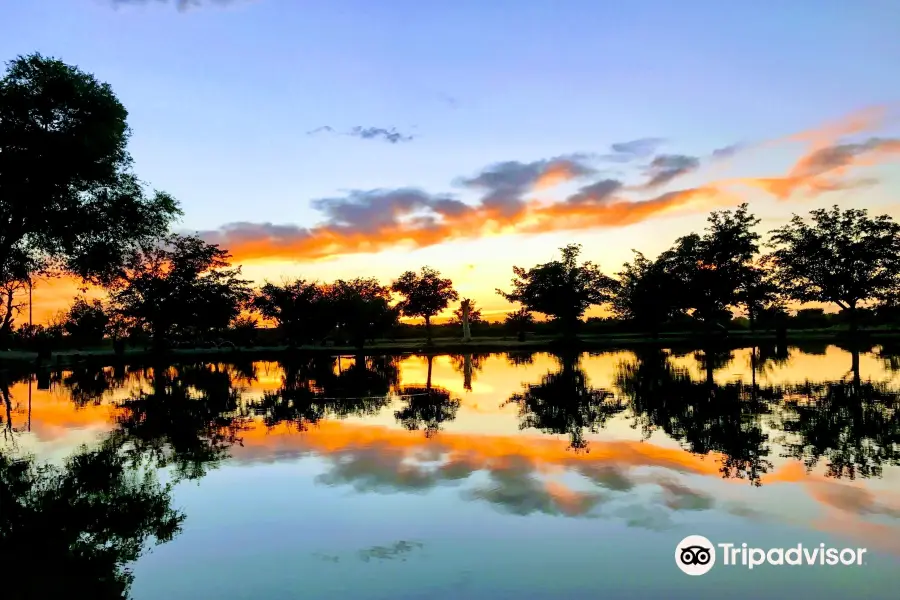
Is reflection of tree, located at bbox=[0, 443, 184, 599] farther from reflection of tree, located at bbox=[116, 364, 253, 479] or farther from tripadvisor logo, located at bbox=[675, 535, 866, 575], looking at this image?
tripadvisor logo, located at bbox=[675, 535, 866, 575]

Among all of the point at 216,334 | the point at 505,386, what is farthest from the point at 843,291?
the point at 216,334

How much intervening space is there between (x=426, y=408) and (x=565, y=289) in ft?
171

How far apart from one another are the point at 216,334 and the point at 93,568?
65396 millimetres

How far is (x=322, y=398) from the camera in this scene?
2156cm

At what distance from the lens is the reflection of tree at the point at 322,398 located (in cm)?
1756

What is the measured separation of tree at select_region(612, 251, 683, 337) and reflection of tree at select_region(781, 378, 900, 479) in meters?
50.4

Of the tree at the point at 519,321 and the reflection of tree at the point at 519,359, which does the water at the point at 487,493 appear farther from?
the tree at the point at 519,321

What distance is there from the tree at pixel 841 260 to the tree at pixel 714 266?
4549 mm

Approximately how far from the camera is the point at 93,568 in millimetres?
6504

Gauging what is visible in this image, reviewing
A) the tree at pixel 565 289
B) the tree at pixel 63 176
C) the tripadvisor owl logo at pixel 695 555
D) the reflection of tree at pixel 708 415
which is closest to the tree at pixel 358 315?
the tree at pixel 565 289

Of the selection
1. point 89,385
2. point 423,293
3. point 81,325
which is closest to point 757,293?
point 423,293

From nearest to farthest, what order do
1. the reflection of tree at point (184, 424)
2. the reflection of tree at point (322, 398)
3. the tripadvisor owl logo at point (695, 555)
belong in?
the tripadvisor owl logo at point (695, 555)
the reflection of tree at point (184, 424)
the reflection of tree at point (322, 398)

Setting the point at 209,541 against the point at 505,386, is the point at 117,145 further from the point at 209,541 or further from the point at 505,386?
the point at 209,541

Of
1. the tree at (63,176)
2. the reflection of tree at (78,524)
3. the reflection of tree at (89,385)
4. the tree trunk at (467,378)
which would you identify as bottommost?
the reflection of tree at (89,385)
